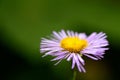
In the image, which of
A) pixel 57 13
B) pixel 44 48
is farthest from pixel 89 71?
pixel 44 48

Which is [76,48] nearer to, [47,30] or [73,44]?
[73,44]

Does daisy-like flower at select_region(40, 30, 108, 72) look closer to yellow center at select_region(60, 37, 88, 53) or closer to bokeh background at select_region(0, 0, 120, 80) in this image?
yellow center at select_region(60, 37, 88, 53)

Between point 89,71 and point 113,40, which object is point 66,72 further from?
point 113,40

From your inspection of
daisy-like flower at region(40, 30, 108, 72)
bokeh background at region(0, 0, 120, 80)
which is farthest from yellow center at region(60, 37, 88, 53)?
bokeh background at region(0, 0, 120, 80)

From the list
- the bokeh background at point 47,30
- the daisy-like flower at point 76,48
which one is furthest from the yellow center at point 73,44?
the bokeh background at point 47,30

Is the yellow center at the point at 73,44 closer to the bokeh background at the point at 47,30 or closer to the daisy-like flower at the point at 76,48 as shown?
the daisy-like flower at the point at 76,48

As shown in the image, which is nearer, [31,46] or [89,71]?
[31,46]
